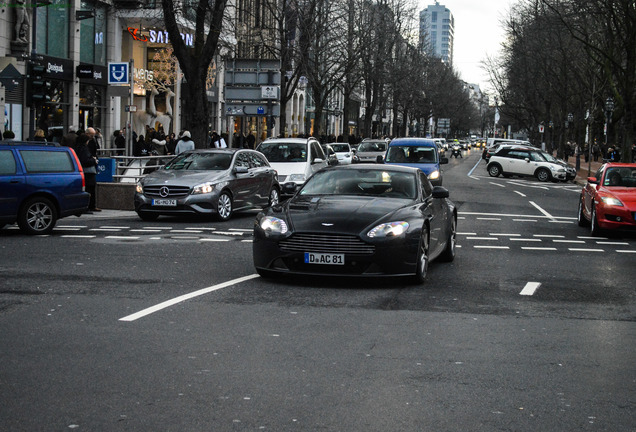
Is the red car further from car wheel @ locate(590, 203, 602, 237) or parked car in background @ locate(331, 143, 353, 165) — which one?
parked car in background @ locate(331, 143, 353, 165)

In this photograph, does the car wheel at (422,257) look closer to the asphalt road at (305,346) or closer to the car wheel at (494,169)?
the asphalt road at (305,346)

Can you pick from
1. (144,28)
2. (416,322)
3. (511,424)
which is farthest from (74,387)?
(144,28)

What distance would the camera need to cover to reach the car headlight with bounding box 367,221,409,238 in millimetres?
10586

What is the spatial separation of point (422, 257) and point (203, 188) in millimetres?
8969

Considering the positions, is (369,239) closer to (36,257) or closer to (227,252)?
(227,252)

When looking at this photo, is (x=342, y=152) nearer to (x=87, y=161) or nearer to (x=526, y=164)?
(x=526, y=164)

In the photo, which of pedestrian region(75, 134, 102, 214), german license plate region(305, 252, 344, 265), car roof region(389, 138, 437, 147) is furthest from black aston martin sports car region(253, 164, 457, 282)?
car roof region(389, 138, 437, 147)

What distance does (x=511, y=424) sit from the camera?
17.7 feet

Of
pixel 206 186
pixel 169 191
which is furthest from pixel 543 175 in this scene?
pixel 169 191

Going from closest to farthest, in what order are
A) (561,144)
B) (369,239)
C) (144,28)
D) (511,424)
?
(511,424) < (369,239) < (144,28) < (561,144)

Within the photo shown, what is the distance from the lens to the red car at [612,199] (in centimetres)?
1743

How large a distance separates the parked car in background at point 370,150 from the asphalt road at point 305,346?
3301cm

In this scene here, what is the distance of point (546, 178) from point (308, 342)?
1657 inches

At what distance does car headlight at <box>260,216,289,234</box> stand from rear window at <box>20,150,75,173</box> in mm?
6711
